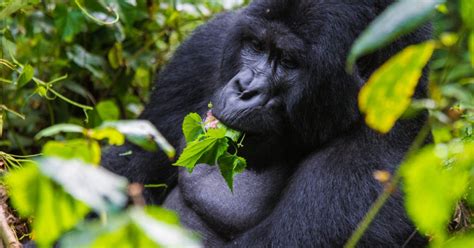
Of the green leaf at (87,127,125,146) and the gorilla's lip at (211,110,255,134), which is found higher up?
the green leaf at (87,127,125,146)

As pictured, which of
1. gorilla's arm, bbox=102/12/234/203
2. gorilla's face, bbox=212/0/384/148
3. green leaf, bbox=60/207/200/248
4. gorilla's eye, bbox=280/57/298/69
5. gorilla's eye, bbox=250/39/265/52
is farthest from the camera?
gorilla's arm, bbox=102/12/234/203

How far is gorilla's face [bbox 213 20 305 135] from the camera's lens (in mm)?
2709

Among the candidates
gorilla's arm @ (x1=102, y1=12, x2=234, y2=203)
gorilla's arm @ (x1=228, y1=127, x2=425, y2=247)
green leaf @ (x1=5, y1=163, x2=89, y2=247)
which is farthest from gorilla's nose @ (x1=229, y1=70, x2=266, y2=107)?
green leaf @ (x1=5, y1=163, x2=89, y2=247)

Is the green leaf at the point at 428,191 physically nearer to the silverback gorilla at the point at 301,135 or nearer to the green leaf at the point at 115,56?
the silverback gorilla at the point at 301,135

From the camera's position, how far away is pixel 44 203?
3.69ft

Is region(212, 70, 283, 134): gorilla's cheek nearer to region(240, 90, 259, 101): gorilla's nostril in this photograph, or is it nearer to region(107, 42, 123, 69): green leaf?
region(240, 90, 259, 101): gorilla's nostril

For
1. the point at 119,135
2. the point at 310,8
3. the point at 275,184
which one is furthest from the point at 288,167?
the point at 119,135

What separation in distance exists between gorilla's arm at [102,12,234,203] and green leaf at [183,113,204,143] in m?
0.59

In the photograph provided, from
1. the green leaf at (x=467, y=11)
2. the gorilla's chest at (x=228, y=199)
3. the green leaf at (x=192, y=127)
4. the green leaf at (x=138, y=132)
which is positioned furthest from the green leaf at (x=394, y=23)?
the gorilla's chest at (x=228, y=199)

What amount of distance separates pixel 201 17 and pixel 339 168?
2.11m

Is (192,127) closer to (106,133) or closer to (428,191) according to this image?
(106,133)

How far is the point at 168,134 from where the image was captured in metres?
3.47

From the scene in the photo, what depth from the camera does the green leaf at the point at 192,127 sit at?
→ 278 centimetres

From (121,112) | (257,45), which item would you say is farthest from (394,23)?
(121,112)
